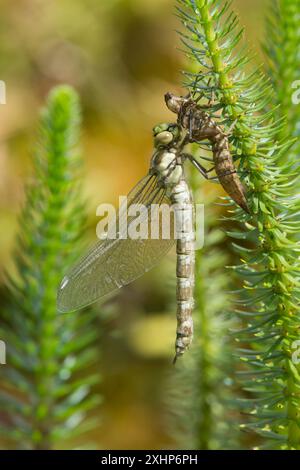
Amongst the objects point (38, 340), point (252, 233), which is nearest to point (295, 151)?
point (252, 233)

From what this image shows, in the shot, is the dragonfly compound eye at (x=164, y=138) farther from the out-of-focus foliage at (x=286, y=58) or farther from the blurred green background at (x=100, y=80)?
the blurred green background at (x=100, y=80)

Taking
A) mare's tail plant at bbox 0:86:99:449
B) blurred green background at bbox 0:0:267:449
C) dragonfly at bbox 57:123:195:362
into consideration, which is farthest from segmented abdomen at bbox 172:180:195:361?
blurred green background at bbox 0:0:267:449

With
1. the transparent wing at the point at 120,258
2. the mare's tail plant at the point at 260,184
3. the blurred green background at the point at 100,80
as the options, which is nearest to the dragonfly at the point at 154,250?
the transparent wing at the point at 120,258

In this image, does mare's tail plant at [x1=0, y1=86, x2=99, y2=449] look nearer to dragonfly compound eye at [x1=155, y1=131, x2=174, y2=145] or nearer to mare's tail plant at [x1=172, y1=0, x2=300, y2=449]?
dragonfly compound eye at [x1=155, y1=131, x2=174, y2=145]

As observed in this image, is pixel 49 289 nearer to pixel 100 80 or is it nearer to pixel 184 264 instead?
pixel 184 264

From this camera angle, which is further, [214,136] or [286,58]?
[286,58]

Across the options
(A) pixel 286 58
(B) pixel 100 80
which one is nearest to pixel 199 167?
(A) pixel 286 58

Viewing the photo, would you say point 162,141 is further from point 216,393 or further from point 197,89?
point 216,393

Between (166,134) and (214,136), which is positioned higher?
(166,134)
